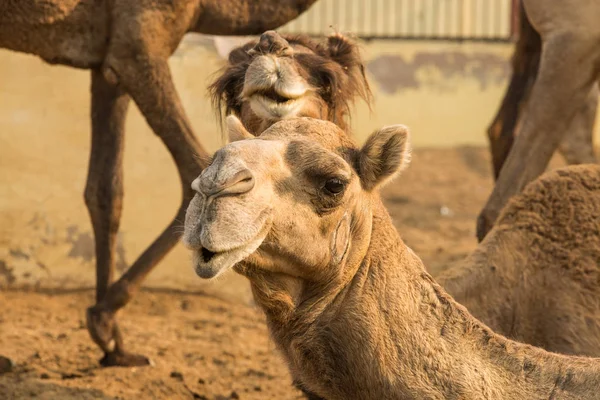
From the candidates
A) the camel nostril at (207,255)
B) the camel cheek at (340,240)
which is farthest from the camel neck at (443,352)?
the camel nostril at (207,255)

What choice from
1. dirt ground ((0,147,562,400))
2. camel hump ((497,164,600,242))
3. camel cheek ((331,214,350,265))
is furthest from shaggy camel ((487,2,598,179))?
camel cheek ((331,214,350,265))

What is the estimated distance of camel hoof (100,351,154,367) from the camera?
593cm

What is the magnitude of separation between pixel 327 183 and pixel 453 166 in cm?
1021

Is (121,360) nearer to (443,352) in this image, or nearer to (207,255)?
(443,352)

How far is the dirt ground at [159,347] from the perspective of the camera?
560 centimetres

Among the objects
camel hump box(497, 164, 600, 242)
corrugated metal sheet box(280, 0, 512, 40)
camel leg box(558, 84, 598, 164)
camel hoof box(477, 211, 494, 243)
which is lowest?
corrugated metal sheet box(280, 0, 512, 40)

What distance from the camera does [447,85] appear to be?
45.8 ft

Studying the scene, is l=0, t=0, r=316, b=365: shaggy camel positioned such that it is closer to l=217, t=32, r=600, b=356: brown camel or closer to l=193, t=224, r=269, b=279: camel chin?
l=217, t=32, r=600, b=356: brown camel

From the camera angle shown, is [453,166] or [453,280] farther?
[453,166]

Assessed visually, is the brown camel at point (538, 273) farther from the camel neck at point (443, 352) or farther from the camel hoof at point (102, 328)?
the camel hoof at point (102, 328)

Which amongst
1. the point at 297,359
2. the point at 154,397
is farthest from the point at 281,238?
the point at 154,397

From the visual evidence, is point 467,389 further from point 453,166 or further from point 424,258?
point 453,166

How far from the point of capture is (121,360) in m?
5.94

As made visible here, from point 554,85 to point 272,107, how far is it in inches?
74.6
